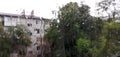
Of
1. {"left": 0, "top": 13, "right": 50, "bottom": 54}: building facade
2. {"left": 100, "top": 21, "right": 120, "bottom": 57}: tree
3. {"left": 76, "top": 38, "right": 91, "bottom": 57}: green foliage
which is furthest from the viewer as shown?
{"left": 0, "top": 13, "right": 50, "bottom": 54}: building facade

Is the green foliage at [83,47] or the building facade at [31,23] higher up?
the building facade at [31,23]

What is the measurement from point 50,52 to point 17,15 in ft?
20.0

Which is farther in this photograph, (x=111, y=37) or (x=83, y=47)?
(x=83, y=47)

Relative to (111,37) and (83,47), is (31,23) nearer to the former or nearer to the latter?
(83,47)

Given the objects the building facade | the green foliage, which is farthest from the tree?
the building facade

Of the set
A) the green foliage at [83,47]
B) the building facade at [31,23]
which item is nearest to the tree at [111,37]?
the green foliage at [83,47]

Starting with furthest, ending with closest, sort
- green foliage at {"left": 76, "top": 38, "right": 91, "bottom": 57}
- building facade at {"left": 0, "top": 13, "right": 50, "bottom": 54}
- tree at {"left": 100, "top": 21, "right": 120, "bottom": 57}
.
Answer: building facade at {"left": 0, "top": 13, "right": 50, "bottom": 54}, green foliage at {"left": 76, "top": 38, "right": 91, "bottom": 57}, tree at {"left": 100, "top": 21, "right": 120, "bottom": 57}

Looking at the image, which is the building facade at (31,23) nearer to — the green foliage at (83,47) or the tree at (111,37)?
the green foliage at (83,47)

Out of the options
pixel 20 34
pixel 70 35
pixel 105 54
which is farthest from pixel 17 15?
pixel 105 54

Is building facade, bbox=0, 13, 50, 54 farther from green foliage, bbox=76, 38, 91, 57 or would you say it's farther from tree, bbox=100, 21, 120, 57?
tree, bbox=100, 21, 120, 57

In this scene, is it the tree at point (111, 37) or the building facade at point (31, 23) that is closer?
the tree at point (111, 37)

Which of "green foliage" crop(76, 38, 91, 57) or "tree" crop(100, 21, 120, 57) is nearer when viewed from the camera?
"tree" crop(100, 21, 120, 57)

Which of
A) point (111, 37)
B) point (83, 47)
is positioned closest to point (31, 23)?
point (83, 47)

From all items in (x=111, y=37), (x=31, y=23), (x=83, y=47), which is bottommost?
(x=83, y=47)
